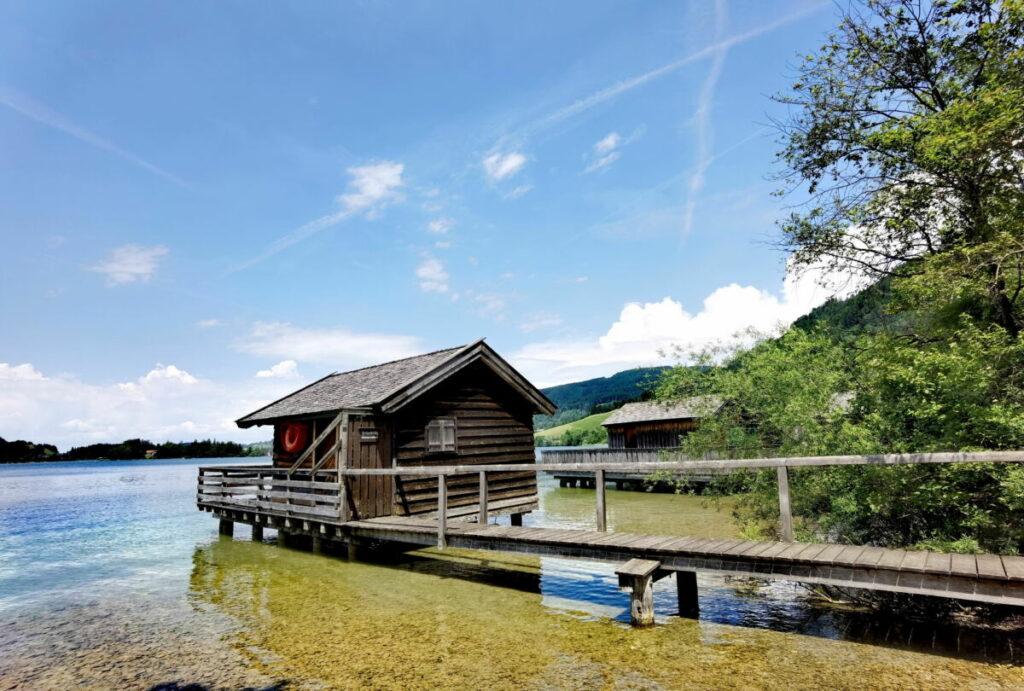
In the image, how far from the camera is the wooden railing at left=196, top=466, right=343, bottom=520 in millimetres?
14133

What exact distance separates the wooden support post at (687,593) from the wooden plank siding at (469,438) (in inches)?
320

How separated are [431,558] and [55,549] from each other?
14.8 meters

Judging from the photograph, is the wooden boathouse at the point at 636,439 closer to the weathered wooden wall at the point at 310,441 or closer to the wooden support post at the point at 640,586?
the weathered wooden wall at the point at 310,441

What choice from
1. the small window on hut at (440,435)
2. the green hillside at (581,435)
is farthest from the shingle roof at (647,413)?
the green hillside at (581,435)

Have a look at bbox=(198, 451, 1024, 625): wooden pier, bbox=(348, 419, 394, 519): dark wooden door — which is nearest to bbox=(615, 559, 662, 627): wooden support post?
bbox=(198, 451, 1024, 625): wooden pier

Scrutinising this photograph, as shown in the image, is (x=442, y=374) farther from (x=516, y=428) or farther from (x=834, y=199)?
(x=834, y=199)

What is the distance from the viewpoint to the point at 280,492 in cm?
1617

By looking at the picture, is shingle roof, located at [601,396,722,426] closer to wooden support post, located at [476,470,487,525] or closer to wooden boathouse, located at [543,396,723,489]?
wooden boathouse, located at [543,396,723,489]

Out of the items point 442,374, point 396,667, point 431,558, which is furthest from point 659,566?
point 442,374

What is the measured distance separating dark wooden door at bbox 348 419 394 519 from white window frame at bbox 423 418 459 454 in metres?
1.31

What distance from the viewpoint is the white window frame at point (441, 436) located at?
51.4 feet

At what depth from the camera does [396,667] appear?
271 inches

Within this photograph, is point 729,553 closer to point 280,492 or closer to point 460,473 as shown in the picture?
point 460,473

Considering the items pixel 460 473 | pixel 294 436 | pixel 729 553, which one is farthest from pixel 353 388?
pixel 729 553
